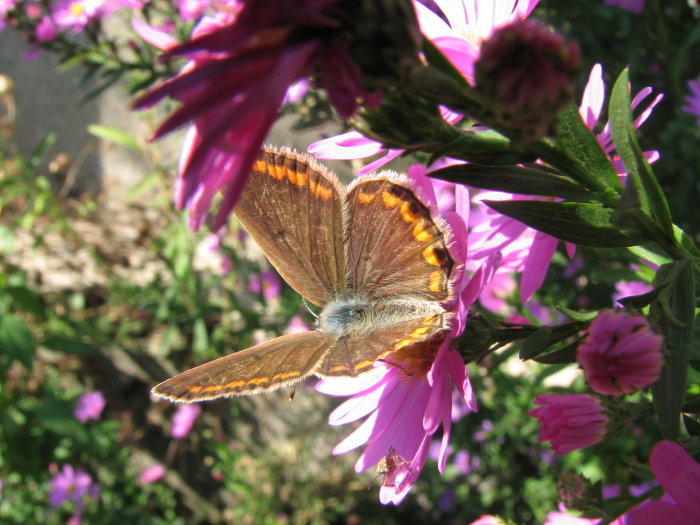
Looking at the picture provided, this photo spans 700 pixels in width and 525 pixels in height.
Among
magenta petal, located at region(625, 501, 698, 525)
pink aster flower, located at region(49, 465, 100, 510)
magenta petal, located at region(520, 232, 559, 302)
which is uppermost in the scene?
magenta petal, located at region(520, 232, 559, 302)

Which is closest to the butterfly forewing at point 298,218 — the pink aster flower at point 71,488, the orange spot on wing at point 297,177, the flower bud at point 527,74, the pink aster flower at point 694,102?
the orange spot on wing at point 297,177

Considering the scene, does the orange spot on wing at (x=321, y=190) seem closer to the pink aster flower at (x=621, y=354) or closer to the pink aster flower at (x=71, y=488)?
the pink aster flower at (x=621, y=354)

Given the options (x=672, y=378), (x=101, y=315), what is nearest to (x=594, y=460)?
(x=672, y=378)

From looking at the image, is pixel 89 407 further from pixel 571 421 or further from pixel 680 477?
pixel 680 477

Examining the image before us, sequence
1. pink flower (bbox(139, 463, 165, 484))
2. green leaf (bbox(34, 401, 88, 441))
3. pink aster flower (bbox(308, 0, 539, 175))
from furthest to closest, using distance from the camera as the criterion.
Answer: pink flower (bbox(139, 463, 165, 484)), green leaf (bbox(34, 401, 88, 441)), pink aster flower (bbox(308, 0, 539, 175))

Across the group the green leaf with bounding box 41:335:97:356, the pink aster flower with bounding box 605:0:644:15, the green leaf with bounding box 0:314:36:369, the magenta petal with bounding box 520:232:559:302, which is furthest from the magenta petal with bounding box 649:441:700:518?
the green leaf with bounding box 41:335:97:356

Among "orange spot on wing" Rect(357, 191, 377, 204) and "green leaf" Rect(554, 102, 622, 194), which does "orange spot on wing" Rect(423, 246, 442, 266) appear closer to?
"orange spot on wing" Rect(357, 191, 377, 204)

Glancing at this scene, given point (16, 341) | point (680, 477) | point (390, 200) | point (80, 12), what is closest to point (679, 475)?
point (680, 477)
